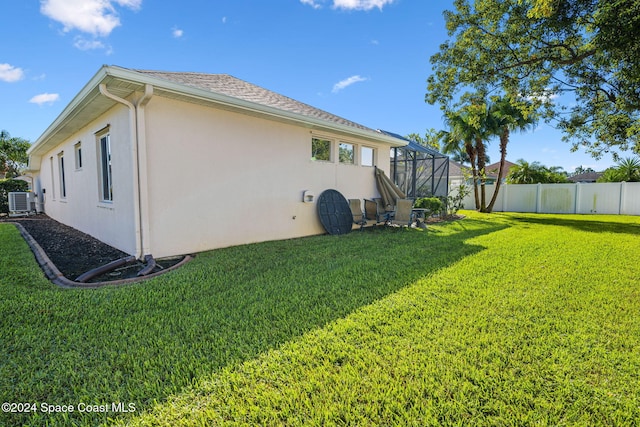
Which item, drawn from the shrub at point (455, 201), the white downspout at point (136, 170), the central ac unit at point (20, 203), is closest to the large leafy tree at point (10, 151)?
the central ac unit at point (20, 203)

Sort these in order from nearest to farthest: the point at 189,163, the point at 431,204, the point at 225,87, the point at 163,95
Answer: the point at 163,95 < the point at 189,163 < the point at 225,87 < the point at 431,204

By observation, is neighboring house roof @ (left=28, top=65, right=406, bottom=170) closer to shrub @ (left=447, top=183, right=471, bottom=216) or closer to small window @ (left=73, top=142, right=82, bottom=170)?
small window @ (left=73, top=142, right=82, bottom=170)

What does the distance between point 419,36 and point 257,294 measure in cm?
1076

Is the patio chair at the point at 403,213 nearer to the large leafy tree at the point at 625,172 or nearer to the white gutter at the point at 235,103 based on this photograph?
the white gutter at the point at 235,103

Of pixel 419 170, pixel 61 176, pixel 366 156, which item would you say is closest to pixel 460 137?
pixel 419 170

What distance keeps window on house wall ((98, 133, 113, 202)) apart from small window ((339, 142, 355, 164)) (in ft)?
20.3

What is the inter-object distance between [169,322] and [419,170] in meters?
15.2

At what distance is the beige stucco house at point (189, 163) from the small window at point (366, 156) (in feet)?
2.38

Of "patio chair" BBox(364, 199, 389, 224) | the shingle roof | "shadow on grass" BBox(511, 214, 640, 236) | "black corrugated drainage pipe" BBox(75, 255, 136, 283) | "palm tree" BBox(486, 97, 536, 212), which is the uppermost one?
"palm tree" BBox(486, 97, 536, 212)

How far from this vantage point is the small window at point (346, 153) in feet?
31.9

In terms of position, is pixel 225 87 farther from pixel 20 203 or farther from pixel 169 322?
pixel 20 203

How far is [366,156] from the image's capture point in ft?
34.9

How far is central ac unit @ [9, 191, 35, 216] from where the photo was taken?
14188 mm

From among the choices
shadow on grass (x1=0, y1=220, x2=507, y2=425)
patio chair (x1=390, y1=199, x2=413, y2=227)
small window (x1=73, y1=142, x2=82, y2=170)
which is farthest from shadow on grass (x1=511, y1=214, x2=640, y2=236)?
small window (x1=73, y1=142, x2=82, y2=170)
